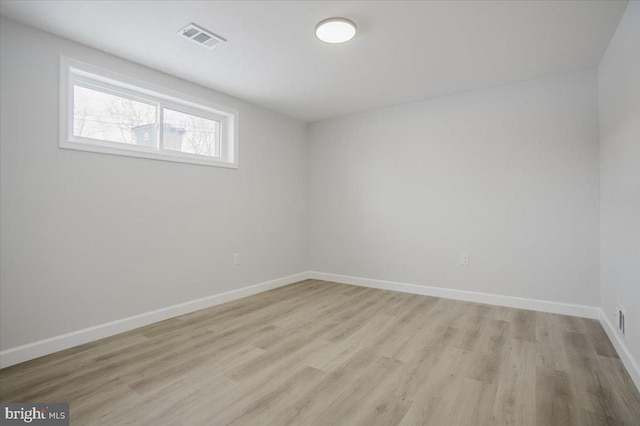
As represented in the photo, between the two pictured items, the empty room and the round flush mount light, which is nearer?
the empty room

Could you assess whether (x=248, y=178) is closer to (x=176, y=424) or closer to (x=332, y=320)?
(x=332, y=320)

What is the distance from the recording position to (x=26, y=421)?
1.57 m

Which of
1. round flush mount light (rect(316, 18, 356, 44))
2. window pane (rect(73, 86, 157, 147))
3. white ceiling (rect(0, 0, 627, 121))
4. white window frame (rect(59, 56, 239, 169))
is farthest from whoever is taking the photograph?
window pane (rect(73, 86, 157, 147))

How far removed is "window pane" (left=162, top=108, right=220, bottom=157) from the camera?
323cm

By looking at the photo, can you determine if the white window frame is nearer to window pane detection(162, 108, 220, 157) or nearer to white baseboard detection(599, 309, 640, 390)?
window pane detection(162, 108, 220, 157)

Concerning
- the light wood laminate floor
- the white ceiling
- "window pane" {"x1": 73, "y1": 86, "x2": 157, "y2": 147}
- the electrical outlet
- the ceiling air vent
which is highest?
the white ceiling

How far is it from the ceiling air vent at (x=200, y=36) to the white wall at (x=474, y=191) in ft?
7.88

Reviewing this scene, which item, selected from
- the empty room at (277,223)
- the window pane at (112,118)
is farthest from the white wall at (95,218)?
the window pane at (112,118)

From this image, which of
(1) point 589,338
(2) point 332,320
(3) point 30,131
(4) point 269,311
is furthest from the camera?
(4) point 269,311

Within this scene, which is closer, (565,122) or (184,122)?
(565,122)

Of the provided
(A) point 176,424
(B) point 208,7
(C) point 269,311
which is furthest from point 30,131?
(C) point 269,311

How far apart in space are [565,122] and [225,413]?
3836 millimetres

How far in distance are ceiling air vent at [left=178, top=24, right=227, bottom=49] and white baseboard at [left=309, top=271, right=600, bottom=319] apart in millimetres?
3327

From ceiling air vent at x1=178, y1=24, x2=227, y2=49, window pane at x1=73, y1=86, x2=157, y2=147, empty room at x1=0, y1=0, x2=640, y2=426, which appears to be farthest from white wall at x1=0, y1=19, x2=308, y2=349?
ceiling air vent at x1=178, y1=24, x2=227, y2=49
